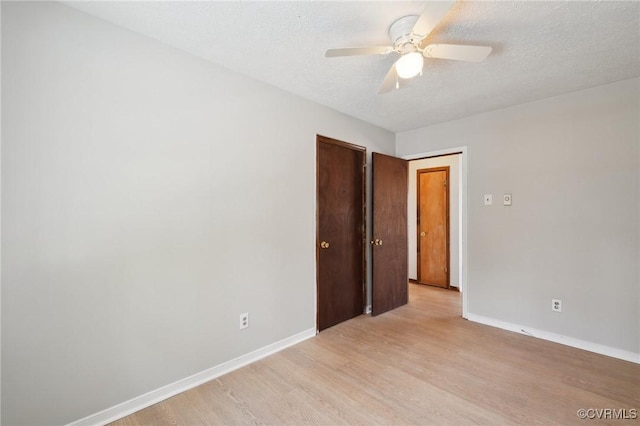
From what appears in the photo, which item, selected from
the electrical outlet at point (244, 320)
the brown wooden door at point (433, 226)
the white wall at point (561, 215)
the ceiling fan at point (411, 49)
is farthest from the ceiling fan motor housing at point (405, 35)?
the brown wooden door at point (433, 226)

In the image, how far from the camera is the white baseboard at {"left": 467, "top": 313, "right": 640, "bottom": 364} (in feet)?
7.82

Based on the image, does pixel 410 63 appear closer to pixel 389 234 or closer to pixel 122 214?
pixel 122 214

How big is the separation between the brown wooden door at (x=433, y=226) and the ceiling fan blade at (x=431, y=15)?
3.67m

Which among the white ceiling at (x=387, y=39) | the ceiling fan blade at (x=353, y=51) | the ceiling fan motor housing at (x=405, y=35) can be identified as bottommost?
the ceiling fan blade at (x=353, y=51)

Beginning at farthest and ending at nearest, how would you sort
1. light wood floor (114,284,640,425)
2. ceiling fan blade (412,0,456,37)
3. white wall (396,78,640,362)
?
white wall (396,78,640,362), light wood floor (114,284,640,425), ceiling fan blade (412,0,456,37)

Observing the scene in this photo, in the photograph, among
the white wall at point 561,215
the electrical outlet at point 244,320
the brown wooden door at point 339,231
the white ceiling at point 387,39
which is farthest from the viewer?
the brown wooden door at point 339,231

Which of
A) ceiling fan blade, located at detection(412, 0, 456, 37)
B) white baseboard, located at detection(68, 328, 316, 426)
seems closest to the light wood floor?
white baseboard, located at detection(68, 328, 316, 426)

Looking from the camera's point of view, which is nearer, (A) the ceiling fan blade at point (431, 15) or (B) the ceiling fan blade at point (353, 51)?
(A) the ceiling fan blade at point (431, 15)

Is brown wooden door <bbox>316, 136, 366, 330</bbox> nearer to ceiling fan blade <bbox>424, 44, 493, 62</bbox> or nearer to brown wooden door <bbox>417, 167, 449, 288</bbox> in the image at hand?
ceiling fan blade <bbox>424, 44, 493, 62</bbox>

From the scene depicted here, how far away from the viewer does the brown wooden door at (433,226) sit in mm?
4770

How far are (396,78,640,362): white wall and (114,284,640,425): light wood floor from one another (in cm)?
37

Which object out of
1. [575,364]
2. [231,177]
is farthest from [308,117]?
[575,364]

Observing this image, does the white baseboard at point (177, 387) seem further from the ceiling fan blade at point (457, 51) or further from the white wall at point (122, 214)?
the ceiling fan blade at point (457, 51)

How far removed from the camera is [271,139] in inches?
99.0
